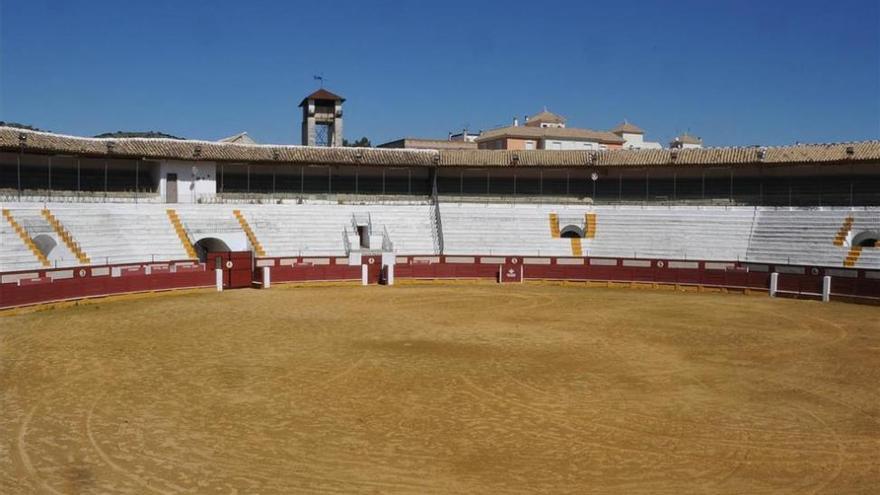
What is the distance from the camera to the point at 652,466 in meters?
9.30

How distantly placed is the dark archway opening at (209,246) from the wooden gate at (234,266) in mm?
3785

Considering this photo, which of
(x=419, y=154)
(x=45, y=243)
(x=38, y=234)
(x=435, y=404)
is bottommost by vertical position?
(x=435, y=404)

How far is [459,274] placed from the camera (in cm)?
3325

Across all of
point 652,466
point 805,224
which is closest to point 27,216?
point 652,466

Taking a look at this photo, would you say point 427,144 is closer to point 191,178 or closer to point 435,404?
point 191,178

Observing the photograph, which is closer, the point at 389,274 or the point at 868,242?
Result: the point at 389,274

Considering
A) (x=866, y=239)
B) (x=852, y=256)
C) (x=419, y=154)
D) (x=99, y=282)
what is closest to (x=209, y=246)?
(x=99, y=282)

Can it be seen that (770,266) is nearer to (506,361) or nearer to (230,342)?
(506,361)

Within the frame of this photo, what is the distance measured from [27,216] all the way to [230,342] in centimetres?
1477

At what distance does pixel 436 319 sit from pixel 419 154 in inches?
773

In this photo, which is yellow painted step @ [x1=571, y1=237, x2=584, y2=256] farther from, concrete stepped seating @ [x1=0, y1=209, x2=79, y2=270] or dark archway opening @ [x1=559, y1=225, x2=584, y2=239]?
concrete stepped seating @ [x1=0, y1=209, x2=79, y2=270]

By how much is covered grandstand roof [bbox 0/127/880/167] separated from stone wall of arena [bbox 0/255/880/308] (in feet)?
25.9

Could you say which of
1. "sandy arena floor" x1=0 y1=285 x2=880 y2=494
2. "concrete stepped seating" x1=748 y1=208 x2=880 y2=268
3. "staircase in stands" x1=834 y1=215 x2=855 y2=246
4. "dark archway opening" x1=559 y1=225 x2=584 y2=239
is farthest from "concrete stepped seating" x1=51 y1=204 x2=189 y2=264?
"staircase in stands" x1=834 y1=215 x2=855 y2=246

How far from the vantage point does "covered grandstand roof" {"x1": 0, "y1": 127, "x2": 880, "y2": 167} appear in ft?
105
